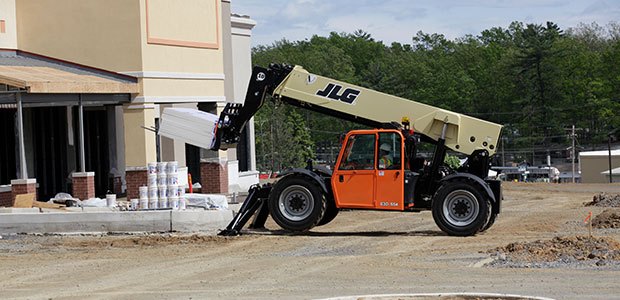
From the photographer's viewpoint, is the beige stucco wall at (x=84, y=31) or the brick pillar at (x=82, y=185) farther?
the beige stucco wall at (x=84, y=31)

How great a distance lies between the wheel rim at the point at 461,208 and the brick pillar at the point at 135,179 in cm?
1345

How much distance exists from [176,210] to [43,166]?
437 inches

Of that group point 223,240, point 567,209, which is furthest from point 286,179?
point 567,209

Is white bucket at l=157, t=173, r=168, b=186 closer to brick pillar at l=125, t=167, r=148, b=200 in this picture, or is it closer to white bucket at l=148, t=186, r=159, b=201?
white bucket at l=148, t=186, r=159, b=201

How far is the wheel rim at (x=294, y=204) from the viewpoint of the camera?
23.3 meters

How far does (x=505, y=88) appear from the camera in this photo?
120 m

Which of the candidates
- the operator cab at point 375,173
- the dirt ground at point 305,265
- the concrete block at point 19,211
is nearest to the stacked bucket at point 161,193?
the dirt ground at point 305,265

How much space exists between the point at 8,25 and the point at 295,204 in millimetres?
14670

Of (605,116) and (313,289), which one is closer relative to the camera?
(313,289)

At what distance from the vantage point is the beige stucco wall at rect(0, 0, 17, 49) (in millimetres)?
33844

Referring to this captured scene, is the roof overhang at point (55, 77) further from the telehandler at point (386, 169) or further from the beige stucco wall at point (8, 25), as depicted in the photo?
the telehandler at point (386, 169)

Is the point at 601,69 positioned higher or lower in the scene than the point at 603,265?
higher

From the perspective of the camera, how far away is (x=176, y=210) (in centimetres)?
2578

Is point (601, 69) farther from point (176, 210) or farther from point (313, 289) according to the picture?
point (313, 289)
